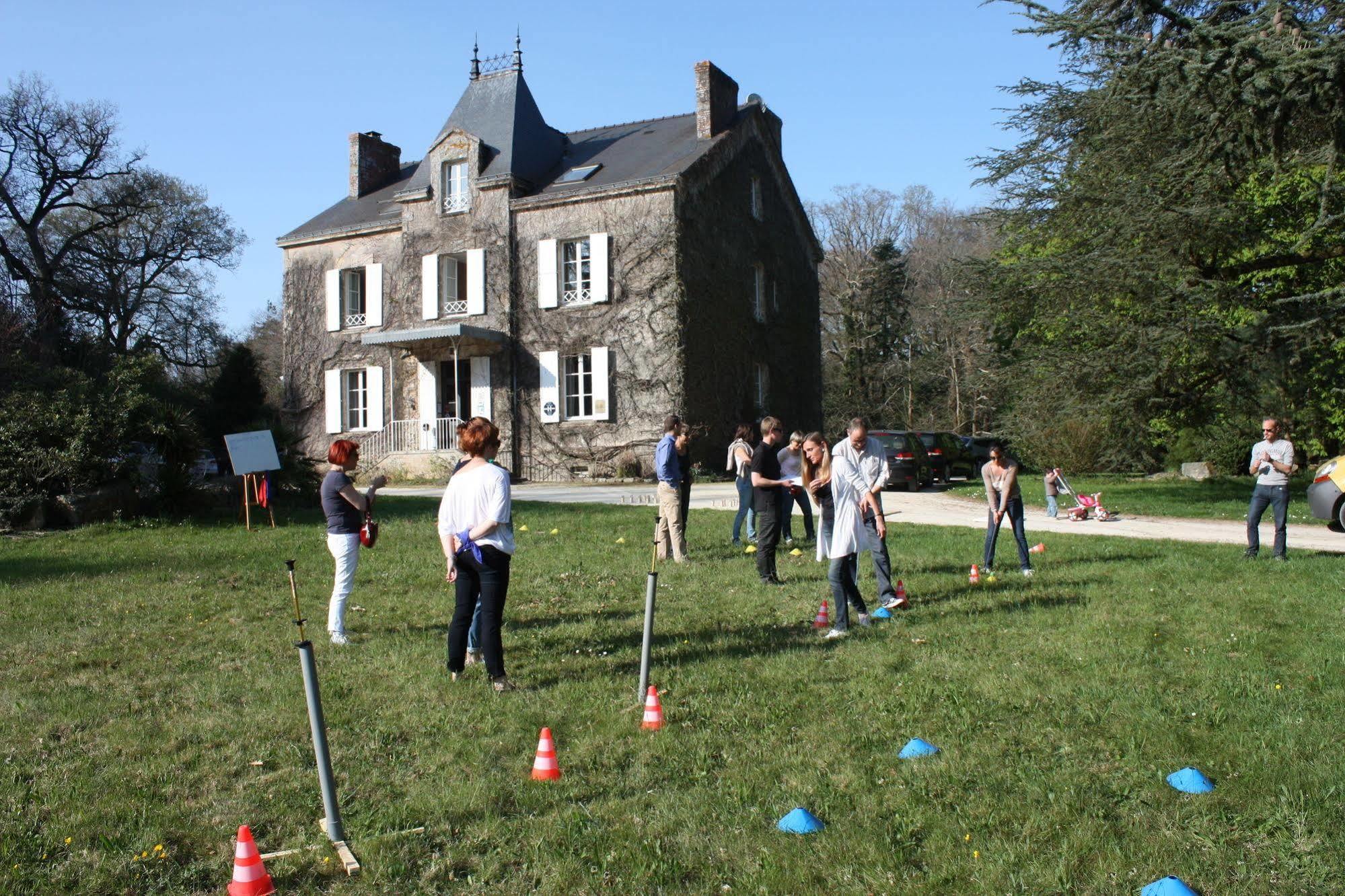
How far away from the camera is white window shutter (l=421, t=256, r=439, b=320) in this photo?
2902cm

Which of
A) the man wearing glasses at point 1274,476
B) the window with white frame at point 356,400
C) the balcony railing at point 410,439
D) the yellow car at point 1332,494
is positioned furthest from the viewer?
the window with white frame at point 356,400

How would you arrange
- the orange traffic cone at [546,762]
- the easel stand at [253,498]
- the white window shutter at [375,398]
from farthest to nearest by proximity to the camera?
the white window shutter at [375,398] < the easel stand at [253,498] < the orange traffic cone at [546,762]

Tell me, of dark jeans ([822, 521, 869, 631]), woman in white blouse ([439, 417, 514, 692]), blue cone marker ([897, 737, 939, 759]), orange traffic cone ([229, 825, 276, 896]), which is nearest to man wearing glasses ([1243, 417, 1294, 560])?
dark jeans ([822, 521, 869, 631])

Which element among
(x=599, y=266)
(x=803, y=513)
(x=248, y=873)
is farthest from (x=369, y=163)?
(x=248, y=873)

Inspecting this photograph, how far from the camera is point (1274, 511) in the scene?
11.9 m

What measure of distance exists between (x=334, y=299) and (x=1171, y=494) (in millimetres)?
23324

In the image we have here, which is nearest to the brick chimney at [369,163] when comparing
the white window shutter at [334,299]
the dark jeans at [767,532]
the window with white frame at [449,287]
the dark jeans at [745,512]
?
the white window shutter at [334,299]

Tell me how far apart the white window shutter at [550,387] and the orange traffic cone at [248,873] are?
24246 millimetres

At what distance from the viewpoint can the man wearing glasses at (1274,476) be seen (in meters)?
11.7

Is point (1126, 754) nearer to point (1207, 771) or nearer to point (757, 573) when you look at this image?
point (1207, 771)

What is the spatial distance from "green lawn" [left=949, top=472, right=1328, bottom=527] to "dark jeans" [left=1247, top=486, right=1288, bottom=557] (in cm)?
267

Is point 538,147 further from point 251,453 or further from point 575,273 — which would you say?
point 251,453

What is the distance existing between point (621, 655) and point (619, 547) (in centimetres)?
598

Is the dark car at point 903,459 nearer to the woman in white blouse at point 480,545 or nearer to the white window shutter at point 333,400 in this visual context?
the white window shutter at point 333,400
